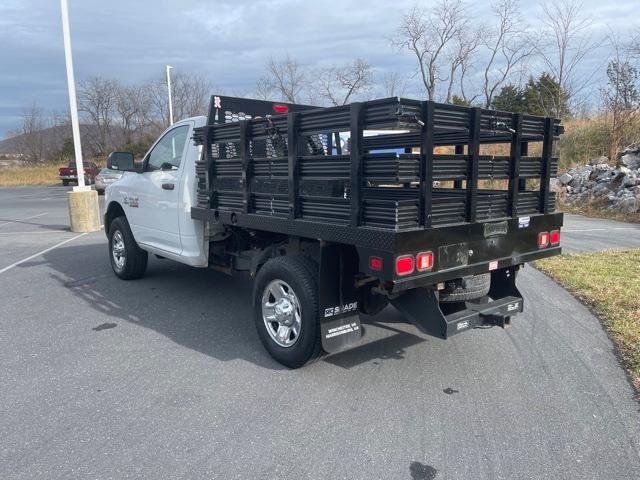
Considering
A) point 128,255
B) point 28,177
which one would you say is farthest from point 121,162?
point 28,177

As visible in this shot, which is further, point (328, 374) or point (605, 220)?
point (605, 220)

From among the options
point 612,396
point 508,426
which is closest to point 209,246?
point 508,426

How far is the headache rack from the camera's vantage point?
11.1 feet

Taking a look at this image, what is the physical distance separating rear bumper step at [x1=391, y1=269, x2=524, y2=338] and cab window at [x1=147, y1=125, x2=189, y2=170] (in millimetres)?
3234

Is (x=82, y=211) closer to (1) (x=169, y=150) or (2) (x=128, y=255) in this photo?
(2) (x=128, y=255)

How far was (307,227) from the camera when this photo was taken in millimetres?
3930

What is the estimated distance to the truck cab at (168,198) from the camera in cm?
562

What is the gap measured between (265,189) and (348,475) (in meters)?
2.45

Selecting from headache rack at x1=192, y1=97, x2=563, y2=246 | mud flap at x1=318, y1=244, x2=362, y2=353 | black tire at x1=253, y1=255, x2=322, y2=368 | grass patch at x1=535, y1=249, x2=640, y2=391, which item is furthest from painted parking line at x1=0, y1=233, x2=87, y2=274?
grass patch at x1=535, y1=249, x2=640, y2=391

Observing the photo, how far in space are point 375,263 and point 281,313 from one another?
3.94 feet

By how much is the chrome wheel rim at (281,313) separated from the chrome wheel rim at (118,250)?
3.49 meters

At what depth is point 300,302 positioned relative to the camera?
405cm

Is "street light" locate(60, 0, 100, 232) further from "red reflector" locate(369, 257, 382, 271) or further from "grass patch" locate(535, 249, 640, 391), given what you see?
"red reflector" locate(369, 257, 382, 271)

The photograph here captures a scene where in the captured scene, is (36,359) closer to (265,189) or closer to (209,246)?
(209,246)
